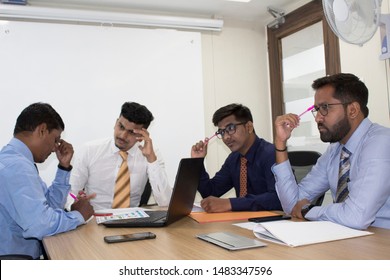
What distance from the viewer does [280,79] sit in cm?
402

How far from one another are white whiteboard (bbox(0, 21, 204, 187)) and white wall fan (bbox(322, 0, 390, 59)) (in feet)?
6.37

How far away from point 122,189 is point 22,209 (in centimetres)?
118

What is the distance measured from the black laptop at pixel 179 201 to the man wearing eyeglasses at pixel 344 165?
17.0 inches

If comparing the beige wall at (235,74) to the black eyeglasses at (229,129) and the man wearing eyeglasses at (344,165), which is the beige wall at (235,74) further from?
the man wearing eyeglasses at (344,165)

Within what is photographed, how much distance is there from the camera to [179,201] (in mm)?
1572

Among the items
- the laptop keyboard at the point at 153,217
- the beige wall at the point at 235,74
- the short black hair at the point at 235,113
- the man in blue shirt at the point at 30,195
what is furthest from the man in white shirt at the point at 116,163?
the beige wall at the point at 235,74

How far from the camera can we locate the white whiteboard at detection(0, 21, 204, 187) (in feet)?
10.5

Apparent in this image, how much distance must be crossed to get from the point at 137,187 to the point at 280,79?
7.04ft

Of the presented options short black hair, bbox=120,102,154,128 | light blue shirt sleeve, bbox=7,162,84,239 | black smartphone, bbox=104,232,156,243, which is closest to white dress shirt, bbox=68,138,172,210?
short black hair, bbox=120,102,154,128

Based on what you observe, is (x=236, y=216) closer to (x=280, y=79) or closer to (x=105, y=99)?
(x=105, y=99)

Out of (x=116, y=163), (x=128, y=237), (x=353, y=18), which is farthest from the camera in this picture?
(x=116, y=163)

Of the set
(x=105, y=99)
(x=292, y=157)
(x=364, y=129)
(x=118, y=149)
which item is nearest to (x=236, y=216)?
(x=364, y=129)

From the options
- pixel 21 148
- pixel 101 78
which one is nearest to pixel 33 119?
pixel 21 148

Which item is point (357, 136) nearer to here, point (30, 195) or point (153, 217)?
point (153, 217)
